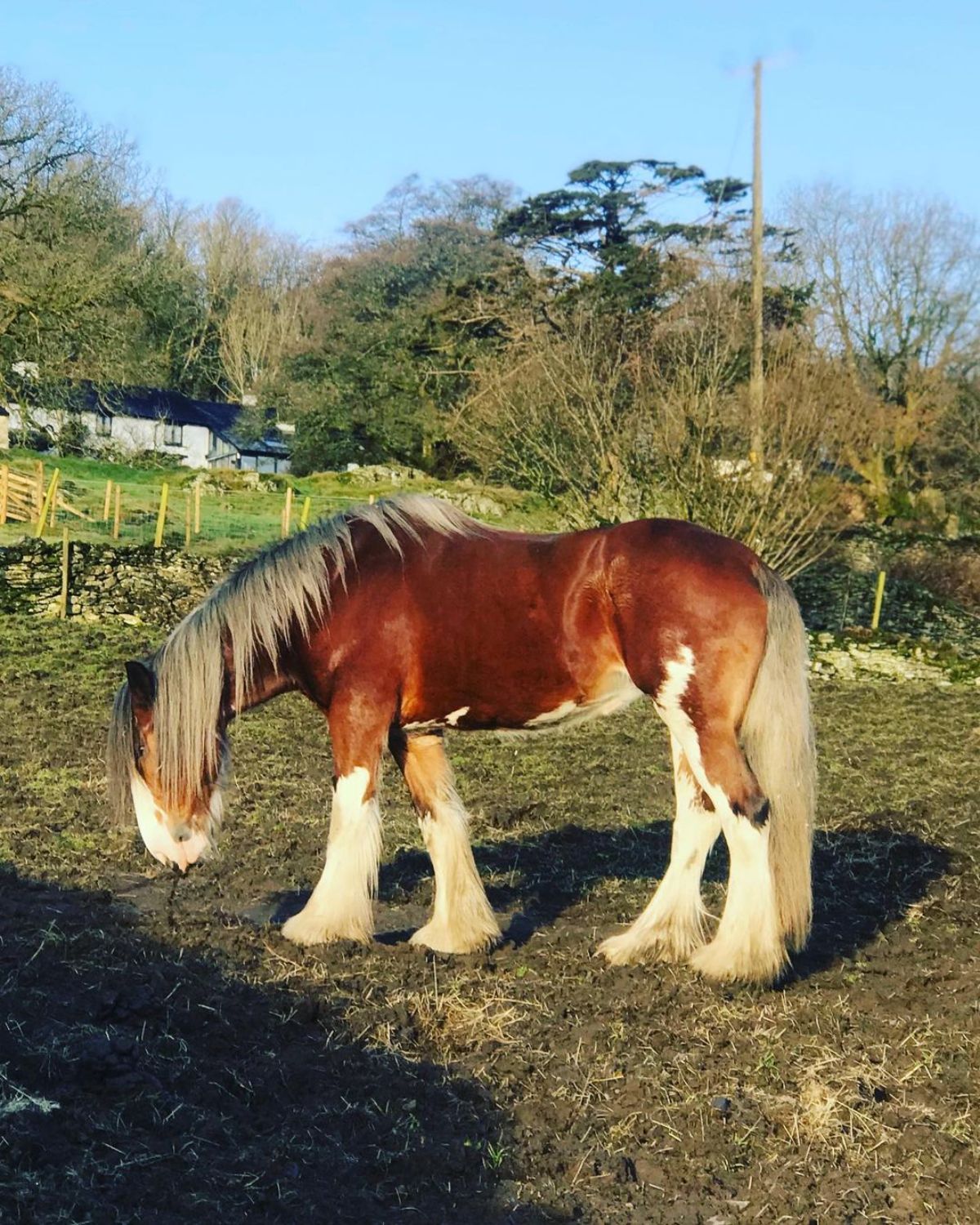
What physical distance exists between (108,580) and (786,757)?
474 inches

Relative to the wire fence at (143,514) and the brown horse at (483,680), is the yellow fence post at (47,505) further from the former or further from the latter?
the brown horse at (483,680)

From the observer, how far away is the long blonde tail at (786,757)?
Answer: 5.08 m

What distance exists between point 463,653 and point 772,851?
1483 millimetres

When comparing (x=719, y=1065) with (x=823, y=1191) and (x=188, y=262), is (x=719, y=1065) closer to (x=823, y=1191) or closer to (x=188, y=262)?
(x=823, y=1191)

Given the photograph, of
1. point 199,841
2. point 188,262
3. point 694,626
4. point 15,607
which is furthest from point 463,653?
point 188,262

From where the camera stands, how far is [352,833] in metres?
5.22

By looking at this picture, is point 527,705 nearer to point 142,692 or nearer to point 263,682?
point 263,682

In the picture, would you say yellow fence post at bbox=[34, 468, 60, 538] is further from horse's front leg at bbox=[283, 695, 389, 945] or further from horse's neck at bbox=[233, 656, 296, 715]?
horse's front leg at bbox=[283, 695, 389, 945]

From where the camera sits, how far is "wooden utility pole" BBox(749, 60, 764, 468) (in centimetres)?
1648

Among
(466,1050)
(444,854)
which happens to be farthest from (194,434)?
(466,1050)

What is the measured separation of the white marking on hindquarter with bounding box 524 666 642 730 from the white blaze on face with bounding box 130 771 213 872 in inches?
60.1

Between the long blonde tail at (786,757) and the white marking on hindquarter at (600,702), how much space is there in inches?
21.1

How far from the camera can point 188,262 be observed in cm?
5522

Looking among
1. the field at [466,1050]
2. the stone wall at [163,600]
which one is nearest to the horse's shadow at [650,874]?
the field at [466,1050]
